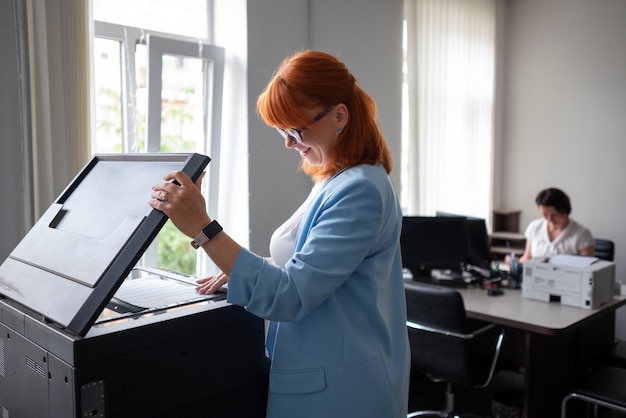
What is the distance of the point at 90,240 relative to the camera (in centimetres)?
99

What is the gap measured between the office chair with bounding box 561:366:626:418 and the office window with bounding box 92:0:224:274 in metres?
1.98

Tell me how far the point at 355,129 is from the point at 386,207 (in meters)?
0.20

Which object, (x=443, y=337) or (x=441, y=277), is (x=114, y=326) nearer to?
(x=443, y=337)

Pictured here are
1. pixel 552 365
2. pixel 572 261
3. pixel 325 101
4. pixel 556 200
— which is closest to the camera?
pixel 325 101

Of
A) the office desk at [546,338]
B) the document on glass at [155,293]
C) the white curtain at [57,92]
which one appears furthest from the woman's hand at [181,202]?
the office desk at [546,338]

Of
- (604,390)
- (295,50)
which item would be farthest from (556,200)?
(295,50)

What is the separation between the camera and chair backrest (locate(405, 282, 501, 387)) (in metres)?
2.47

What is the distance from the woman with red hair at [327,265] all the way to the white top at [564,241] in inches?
117

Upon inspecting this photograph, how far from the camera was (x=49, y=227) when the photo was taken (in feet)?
3.76

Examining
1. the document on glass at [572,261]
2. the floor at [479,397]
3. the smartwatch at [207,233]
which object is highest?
the smartwatch at [207,233]

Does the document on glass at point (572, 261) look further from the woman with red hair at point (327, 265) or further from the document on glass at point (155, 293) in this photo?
the document on glass at point (155, 293)

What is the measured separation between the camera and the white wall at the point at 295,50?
308 centimetres

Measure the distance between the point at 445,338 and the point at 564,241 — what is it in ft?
5.68

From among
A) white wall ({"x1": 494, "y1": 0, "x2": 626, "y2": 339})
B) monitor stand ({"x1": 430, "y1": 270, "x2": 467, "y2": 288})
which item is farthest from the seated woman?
white wall ({"x1": 494, "y1": 0, "x2": 626, "y2": 339})
